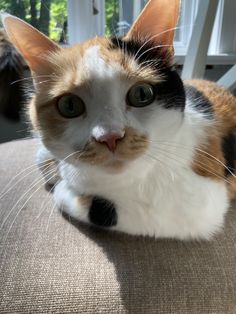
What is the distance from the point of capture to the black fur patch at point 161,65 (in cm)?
62

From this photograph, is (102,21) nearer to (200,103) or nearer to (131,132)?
(200,103)

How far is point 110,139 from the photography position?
54cm

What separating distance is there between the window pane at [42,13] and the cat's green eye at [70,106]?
3.57 ft

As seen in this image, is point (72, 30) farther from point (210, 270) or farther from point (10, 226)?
point (210, 270)

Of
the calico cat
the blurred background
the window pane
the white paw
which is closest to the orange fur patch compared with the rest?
the calico cat

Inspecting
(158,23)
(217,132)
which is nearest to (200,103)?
(217,132)

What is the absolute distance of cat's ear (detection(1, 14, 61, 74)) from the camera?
2.06ft

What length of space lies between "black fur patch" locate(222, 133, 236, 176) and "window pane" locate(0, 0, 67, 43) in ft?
3.44

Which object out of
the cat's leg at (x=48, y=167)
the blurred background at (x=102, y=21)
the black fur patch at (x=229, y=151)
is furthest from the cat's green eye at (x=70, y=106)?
the blurred background at (x=102, y=21)

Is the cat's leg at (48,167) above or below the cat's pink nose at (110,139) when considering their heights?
below

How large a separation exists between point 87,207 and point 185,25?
112cm

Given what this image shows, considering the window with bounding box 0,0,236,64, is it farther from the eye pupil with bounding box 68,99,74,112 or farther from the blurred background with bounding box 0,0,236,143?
the eye pupil with bounding box 68,99,74,112

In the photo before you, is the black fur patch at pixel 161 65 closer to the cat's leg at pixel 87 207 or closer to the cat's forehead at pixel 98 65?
the cat's forehead at pixel 98 65

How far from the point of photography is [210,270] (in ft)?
2.05
